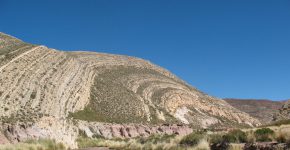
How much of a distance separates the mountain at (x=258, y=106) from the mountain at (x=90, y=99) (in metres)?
38.7

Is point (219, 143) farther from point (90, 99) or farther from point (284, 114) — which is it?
point (90, 99)

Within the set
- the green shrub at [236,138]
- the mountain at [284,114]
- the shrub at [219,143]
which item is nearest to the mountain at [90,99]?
the shrub at [219,143]

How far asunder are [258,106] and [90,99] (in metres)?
108

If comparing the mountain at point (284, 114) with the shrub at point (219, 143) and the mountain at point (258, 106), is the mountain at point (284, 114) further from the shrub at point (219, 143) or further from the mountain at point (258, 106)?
the mountain at point (258, 106)

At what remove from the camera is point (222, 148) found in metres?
20.2

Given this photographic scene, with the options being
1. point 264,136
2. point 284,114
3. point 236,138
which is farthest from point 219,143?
point 284,114

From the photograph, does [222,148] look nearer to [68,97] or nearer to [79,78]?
[68,97]

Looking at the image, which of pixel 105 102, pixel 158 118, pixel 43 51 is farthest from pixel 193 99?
pixel 43 51

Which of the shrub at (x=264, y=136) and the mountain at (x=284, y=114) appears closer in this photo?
the shrub at (x=264, y=136)

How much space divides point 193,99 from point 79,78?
35.8 metres

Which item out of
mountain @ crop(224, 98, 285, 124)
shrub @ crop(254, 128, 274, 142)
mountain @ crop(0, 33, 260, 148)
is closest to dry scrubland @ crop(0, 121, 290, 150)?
shrub @ crop(254, 128, 274, 142)

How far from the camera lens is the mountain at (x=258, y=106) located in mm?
140625

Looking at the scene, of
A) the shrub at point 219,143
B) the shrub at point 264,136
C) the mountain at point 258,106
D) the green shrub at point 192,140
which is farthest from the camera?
the mountain at point 258,106

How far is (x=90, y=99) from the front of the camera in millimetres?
67938
